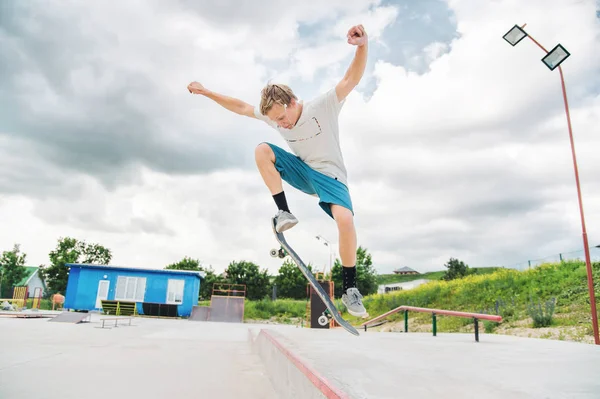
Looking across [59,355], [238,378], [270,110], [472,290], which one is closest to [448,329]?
[472,290]

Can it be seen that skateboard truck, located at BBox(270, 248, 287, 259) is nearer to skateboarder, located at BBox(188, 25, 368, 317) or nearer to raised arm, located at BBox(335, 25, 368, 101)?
skateboarder, located at BBox(188, 25, 368, 317)

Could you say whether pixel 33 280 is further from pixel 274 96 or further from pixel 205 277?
pixel 274 96

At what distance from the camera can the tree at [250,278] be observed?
4334 centimetres

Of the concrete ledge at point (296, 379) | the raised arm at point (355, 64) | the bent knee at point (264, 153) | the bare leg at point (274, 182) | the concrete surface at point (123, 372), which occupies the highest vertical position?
the raised arm at point (355, 64)


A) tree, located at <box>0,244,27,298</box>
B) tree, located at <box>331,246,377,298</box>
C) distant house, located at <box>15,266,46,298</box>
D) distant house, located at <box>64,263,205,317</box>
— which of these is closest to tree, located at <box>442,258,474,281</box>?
tree, located at <box>331,246,377,298</box>

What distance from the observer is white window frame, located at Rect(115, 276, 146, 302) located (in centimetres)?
2630

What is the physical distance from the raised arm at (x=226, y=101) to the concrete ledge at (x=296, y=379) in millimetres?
2193

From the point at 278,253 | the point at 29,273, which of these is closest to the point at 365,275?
the point at 278,253

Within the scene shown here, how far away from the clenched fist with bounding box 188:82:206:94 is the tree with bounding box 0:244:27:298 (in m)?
54.0

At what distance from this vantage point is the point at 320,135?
135 inches

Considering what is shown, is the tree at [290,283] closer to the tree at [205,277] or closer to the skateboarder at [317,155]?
the tree at [205,277]

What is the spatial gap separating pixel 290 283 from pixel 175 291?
16757 millimetres

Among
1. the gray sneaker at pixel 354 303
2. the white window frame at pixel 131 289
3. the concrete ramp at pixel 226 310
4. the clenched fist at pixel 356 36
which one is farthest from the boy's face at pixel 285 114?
the white window frame at pixel 131 289

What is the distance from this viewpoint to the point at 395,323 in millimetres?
18297
